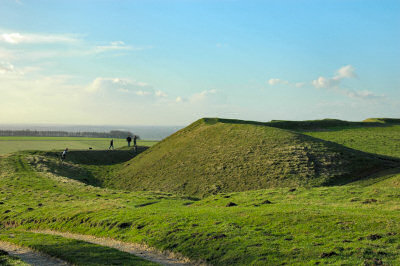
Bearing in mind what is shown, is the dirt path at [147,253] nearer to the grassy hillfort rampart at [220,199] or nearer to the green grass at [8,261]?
the grassy hillfort rampart at [220,199]

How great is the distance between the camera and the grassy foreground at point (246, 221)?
64.4 feet

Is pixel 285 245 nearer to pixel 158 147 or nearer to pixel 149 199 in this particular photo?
A: pixel 149 199

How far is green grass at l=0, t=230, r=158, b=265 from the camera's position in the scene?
20.0 meters

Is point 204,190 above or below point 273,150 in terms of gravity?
below

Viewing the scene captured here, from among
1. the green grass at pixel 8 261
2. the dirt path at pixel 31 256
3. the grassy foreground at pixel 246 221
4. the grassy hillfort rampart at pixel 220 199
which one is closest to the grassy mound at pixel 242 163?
the grassy hillfort rampart at pixel 220 199

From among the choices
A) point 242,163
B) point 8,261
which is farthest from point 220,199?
point 8,261

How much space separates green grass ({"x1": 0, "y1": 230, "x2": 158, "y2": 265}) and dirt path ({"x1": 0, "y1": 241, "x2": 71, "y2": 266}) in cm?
26

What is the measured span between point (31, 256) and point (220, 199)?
20436 millimetres

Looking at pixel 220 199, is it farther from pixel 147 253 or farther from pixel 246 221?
pixel 147 253

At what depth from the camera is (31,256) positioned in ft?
73.6

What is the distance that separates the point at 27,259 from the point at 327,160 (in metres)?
40.1

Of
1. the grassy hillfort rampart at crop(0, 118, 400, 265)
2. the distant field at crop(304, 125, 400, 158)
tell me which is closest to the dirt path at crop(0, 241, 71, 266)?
the grassy hillfort rampart at crop(0, 118, 400, 265)

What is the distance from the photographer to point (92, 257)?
2083 cm

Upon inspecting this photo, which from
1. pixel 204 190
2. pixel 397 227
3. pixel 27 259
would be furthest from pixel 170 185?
pixel 397 227
